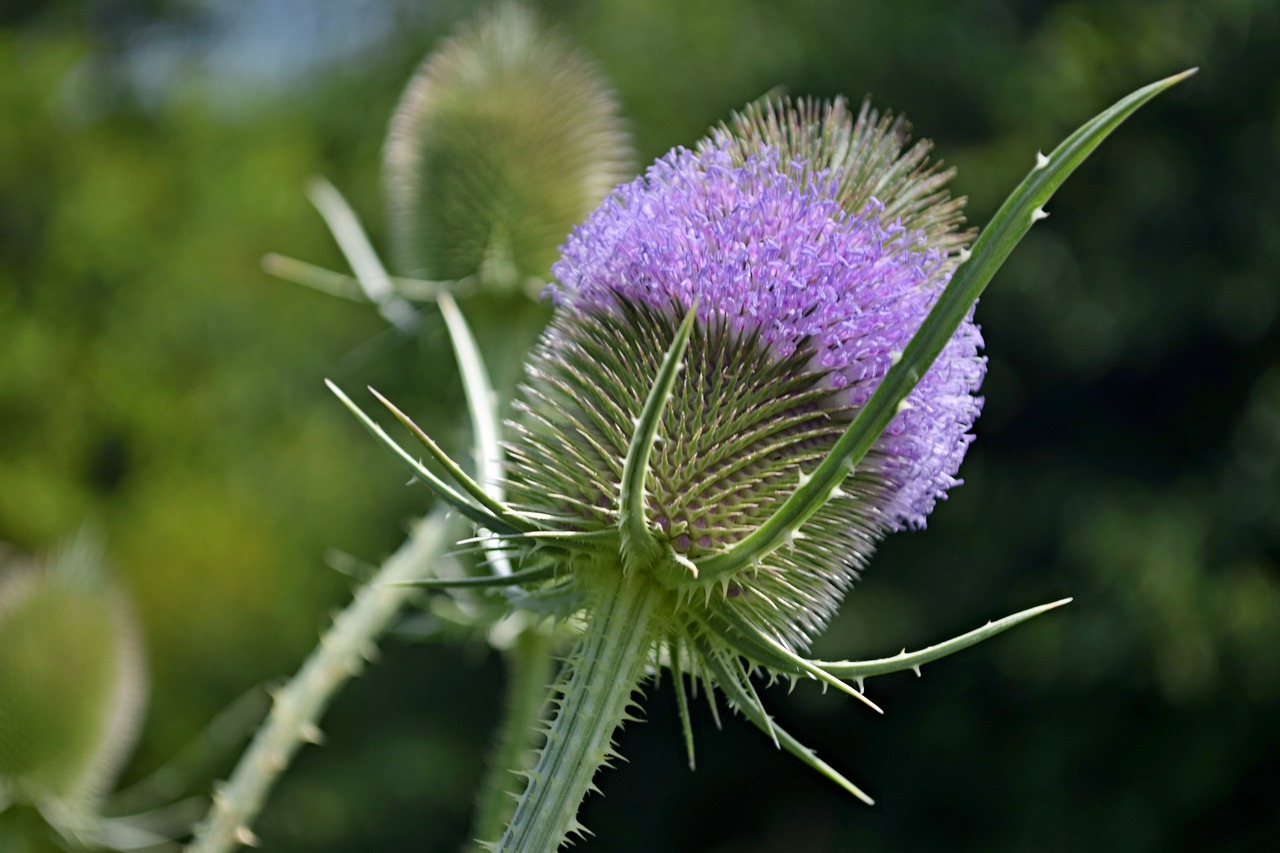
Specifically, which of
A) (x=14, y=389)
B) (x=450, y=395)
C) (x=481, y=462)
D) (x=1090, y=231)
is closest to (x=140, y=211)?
(x=14, y=389)

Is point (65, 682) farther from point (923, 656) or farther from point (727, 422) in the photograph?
point (923, 656)

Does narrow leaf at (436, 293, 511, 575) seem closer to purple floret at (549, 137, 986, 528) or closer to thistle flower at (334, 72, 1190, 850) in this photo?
thistle flower at (334, 72, 1190, 850)

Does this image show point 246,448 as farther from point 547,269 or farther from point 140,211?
point 547,269

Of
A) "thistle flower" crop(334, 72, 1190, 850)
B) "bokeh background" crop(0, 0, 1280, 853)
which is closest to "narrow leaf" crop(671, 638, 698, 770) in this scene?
"thistle flower" crop(334, 72, 1190, 850)

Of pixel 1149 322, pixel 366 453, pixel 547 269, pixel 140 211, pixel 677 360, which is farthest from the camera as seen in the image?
pixel 140 211

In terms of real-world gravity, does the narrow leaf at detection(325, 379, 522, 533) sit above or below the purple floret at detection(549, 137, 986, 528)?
below

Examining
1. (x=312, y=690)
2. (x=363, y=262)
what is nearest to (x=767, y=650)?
(x=312, y=690)
